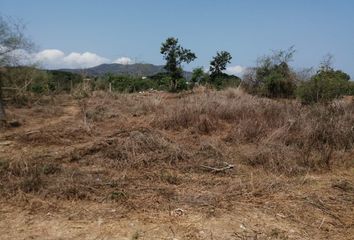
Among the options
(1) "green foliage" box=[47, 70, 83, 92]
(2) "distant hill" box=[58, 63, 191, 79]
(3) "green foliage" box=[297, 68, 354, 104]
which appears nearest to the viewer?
(3) "green foliage" box=[297, 68, 354, 104]

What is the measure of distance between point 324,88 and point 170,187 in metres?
8.45

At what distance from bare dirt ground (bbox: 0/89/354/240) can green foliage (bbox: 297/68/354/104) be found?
4.54m

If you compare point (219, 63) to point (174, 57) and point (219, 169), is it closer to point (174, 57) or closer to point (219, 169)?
point (174, 57)

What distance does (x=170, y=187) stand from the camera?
4.94m

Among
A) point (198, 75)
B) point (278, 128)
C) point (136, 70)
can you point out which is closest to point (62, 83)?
point (136, 70)

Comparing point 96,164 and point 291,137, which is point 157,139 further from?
point 291,137

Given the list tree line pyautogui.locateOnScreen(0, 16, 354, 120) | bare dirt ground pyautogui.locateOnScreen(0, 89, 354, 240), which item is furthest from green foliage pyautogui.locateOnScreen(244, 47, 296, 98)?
bare dirt ground pyautogui.locateOnScreen(0, 89, 354, 240)

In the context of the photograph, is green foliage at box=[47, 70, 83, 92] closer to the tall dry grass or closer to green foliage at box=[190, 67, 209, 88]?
green foliage at box=[190, 67, 209, 88]

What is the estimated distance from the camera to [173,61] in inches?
822

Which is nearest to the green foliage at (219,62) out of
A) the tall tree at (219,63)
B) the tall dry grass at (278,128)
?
the tall tree at (219,63)

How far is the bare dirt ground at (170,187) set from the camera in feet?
12.8

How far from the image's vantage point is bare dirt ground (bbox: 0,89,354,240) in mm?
3889

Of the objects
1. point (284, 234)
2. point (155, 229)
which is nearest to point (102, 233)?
point (155, 229)

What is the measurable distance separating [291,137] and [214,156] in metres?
1.74
